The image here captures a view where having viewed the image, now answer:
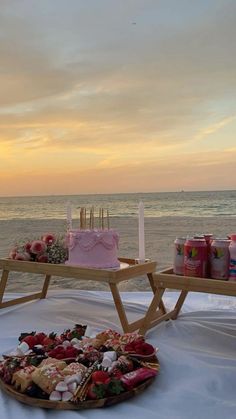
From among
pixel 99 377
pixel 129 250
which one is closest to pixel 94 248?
pixel 99 377

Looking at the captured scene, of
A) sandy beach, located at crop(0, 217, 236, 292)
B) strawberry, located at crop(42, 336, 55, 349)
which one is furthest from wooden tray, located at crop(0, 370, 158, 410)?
sandy beach, located at crop(0, 217, 236, 292)

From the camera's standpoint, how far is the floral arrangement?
2.36 meters

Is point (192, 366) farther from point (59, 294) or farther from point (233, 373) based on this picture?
point (59, 294)

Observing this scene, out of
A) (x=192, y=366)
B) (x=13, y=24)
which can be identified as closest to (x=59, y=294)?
(x=192, y=366)

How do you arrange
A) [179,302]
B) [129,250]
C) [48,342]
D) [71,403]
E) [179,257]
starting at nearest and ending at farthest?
[71,403]
[48,342]
[179,257]
[179,302]
[129,250]

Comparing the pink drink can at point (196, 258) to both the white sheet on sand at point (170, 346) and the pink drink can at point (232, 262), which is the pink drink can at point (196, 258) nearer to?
the pink drink can at point (232, 262)

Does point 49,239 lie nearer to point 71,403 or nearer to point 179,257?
Answer: point 179,257

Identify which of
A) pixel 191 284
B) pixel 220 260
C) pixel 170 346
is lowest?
pixel 170 346

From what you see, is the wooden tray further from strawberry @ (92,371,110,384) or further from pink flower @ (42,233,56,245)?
pink flower @ (42,233,56,245)

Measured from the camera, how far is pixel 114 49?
14.0 ft

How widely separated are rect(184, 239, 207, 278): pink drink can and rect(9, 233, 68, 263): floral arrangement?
787 millimetres

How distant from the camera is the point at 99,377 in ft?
4.49

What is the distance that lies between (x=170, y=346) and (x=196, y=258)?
419mm

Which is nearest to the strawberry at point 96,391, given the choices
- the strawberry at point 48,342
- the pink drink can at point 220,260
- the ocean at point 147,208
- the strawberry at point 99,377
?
the strawberry at point 99,377
